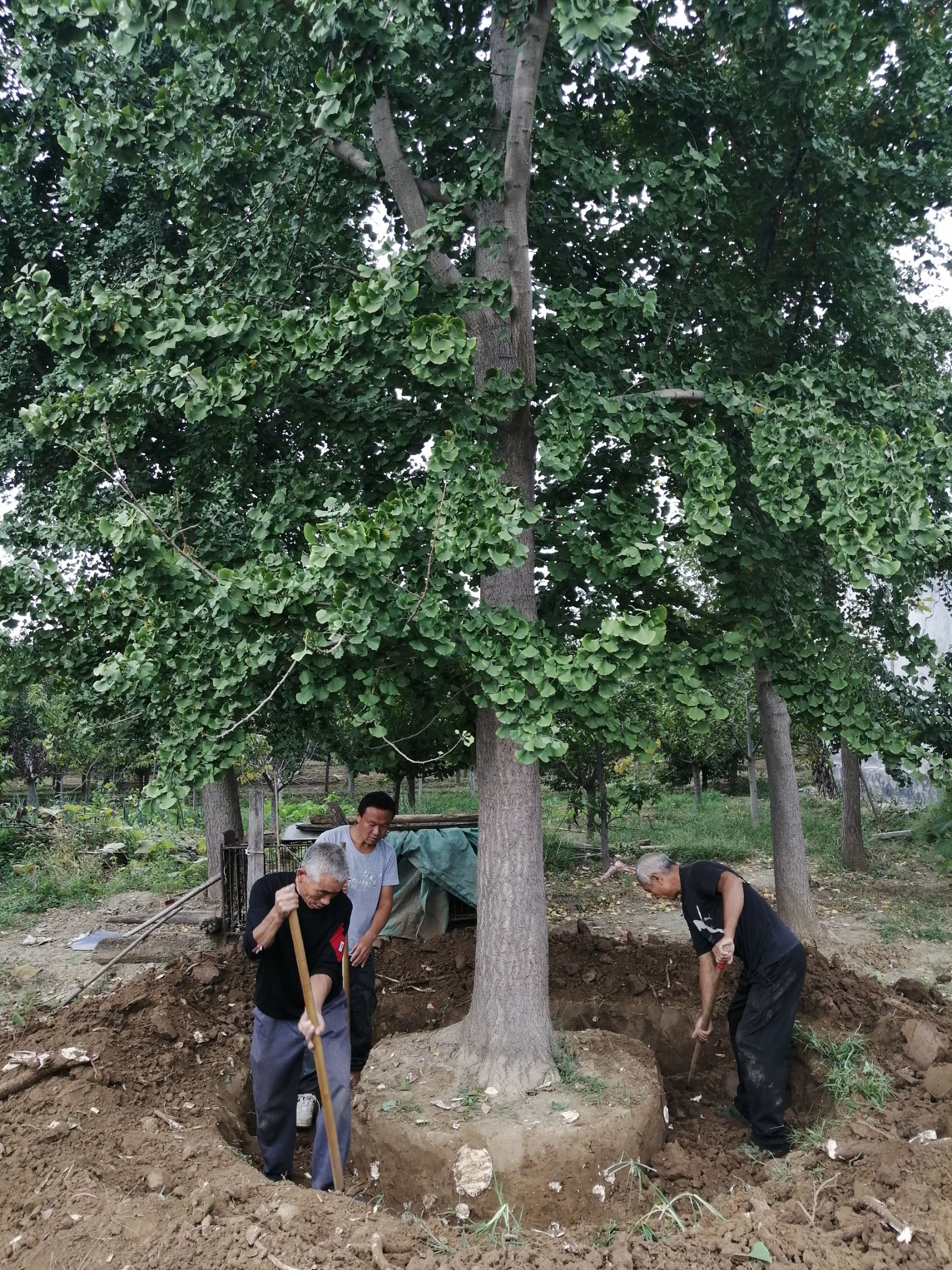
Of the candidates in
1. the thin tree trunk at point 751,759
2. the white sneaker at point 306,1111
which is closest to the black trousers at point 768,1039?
the white sneaker at point 306,1111

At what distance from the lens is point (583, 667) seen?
360 cm

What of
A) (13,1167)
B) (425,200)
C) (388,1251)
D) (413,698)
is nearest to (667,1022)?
(413,698)

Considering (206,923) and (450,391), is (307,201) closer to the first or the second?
(450,391)

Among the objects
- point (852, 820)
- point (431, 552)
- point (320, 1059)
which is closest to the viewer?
point (431, 552)

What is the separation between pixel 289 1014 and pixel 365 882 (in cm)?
109

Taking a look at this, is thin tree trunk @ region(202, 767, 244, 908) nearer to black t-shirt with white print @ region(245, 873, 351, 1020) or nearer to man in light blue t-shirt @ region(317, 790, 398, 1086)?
man in light blue t-shirt @ region(317, 790, 398, 1086)

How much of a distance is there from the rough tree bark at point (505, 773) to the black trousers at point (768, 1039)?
97 centimetres

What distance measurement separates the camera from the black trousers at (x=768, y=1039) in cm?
423

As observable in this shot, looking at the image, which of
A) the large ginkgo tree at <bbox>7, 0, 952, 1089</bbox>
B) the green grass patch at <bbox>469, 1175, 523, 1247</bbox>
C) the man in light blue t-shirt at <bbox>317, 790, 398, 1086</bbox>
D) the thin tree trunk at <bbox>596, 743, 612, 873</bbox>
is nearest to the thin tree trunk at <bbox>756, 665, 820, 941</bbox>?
the large ginkgo tree at <bbox>7, 0, 952, 1089</bbox>

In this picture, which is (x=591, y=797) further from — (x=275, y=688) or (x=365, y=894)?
(x=275, y=688)

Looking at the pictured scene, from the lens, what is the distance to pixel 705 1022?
455 cm

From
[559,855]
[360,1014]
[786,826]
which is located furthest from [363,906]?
[559,855]

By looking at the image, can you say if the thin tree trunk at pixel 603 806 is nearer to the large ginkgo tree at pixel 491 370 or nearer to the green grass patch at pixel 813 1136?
the large ginkgo tree at pixel 491 370

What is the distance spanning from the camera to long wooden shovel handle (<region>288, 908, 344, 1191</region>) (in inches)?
143
